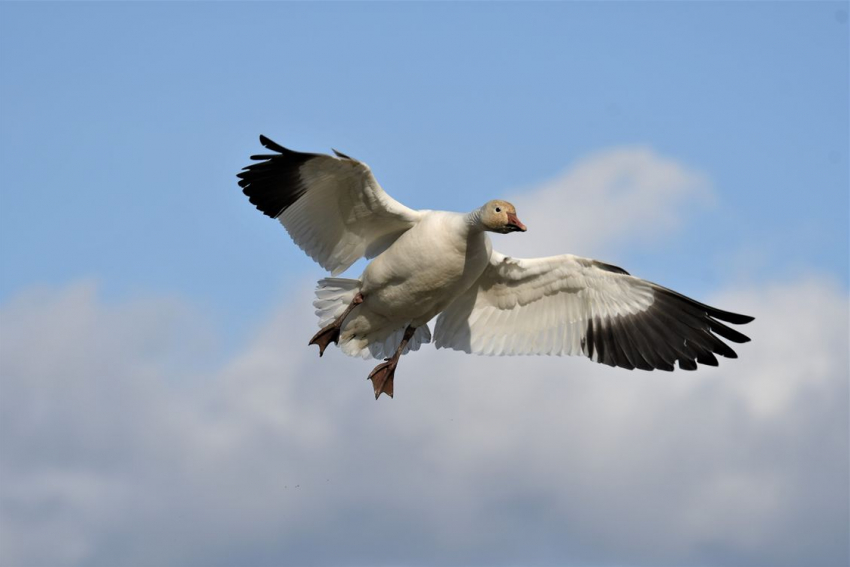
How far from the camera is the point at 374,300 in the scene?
12.7m

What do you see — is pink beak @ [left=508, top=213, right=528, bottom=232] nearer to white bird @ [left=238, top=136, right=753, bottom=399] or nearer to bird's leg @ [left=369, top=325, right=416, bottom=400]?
white bird @ [left=238, top=136, right=753, bottom=399]

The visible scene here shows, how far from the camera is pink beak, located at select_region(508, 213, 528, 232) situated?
457 inches

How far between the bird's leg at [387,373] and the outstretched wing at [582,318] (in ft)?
2.28

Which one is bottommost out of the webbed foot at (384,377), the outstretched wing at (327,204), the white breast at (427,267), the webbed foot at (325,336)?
the webbed foot at (384,377)

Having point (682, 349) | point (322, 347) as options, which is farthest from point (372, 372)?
point (682, 349)

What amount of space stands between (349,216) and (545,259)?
2.34m

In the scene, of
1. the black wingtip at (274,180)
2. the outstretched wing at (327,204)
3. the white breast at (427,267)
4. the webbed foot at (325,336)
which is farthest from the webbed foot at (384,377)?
the black wingtip at (274,180)

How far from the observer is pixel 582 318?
13.3 meters

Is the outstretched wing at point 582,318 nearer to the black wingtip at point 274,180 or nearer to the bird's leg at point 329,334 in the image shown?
the bird's leg at point 329,334

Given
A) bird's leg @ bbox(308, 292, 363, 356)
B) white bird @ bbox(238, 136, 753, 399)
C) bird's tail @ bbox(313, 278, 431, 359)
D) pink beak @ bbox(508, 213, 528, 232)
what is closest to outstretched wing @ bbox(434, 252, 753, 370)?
white bird @ bbox(238, 136, 753, 399)

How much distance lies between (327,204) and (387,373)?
219 cm

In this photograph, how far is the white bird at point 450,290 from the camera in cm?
1189

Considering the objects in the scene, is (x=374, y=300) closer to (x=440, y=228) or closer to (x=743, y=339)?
(x=440, y=228)

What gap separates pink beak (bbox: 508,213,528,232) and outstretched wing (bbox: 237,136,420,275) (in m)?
1.20
